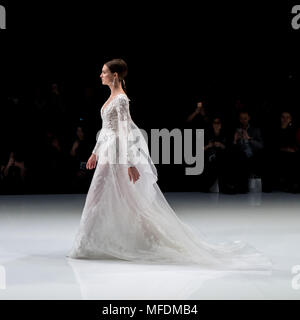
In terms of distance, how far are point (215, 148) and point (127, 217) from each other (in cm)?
386

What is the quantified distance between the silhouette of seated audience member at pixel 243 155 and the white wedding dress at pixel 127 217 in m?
3.72

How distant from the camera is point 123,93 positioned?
13.3 feet

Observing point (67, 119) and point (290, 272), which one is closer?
point (290, 272)

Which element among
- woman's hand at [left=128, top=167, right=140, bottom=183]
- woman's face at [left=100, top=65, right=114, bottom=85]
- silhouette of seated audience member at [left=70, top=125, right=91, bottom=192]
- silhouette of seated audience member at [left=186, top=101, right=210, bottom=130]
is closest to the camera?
woman's hand at [left=128, top=167, right=140, bottom=183]

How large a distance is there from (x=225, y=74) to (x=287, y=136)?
1412 mm

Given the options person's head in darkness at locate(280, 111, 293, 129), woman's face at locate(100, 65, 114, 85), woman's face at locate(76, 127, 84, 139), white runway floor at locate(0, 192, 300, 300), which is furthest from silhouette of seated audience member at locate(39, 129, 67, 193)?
woman's face at locate(100, 65, 114, 85)

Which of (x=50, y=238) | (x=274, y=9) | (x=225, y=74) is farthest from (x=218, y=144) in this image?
(x=50, y=238)

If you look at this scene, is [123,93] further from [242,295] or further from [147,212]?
[242,295]

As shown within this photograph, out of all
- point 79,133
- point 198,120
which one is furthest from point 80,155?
point 198,120

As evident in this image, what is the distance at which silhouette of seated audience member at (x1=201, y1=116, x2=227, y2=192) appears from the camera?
7.72 metres

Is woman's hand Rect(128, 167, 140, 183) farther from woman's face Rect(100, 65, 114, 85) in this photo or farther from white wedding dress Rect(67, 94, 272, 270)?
woman's face Rect(100, 65, 114, 85)

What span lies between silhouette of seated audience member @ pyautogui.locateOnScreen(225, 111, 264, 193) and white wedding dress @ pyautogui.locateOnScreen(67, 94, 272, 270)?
12.2 feet

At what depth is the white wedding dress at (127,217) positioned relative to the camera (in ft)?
12.9

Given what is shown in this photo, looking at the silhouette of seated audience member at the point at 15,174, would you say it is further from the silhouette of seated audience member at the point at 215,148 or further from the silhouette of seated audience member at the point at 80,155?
the silhouette of seated audience member at the point at 215,148
